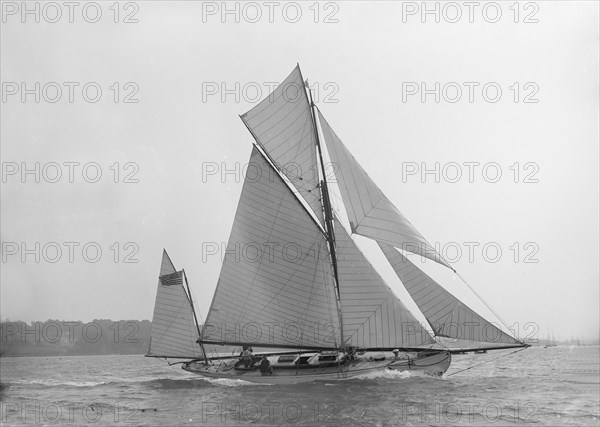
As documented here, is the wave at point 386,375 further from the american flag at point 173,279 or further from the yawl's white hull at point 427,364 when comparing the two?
the american flag at point 173,279

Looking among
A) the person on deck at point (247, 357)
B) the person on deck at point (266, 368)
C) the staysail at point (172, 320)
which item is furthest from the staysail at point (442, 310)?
the staysail at point (172, 320)

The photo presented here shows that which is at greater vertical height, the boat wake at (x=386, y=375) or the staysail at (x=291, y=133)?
the staysail at (x=291, y=133)

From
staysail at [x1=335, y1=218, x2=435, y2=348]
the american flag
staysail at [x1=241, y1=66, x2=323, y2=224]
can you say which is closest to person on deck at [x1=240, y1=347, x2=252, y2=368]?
staysail at [x1=335, y1=218, x2=435, y2=348]

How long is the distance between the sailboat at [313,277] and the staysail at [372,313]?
5 centimetres

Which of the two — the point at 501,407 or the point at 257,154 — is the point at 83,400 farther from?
the point at 501,407

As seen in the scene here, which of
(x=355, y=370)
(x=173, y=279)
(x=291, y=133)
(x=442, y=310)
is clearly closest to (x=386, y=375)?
(x=355, y=370)

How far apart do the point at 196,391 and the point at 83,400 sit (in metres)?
6.40

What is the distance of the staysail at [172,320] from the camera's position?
160 ft

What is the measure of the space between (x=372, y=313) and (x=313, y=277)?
418 centimetres

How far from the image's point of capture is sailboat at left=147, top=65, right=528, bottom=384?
3875 centimetres

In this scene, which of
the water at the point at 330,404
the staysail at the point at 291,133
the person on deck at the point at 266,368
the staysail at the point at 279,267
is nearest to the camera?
the water at the point at 330,404

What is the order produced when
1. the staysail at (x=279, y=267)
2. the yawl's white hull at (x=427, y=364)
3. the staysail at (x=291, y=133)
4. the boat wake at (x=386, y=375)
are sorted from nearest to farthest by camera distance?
the boat wake at (x=386, y=375), the yawl's white hull at (x=427, y=364), the staysail at (x=279, y=267), the staysail at (x=291, y=133)

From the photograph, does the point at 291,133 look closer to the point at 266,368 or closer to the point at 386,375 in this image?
the point at 266,368

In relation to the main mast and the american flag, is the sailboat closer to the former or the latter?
the main mast
